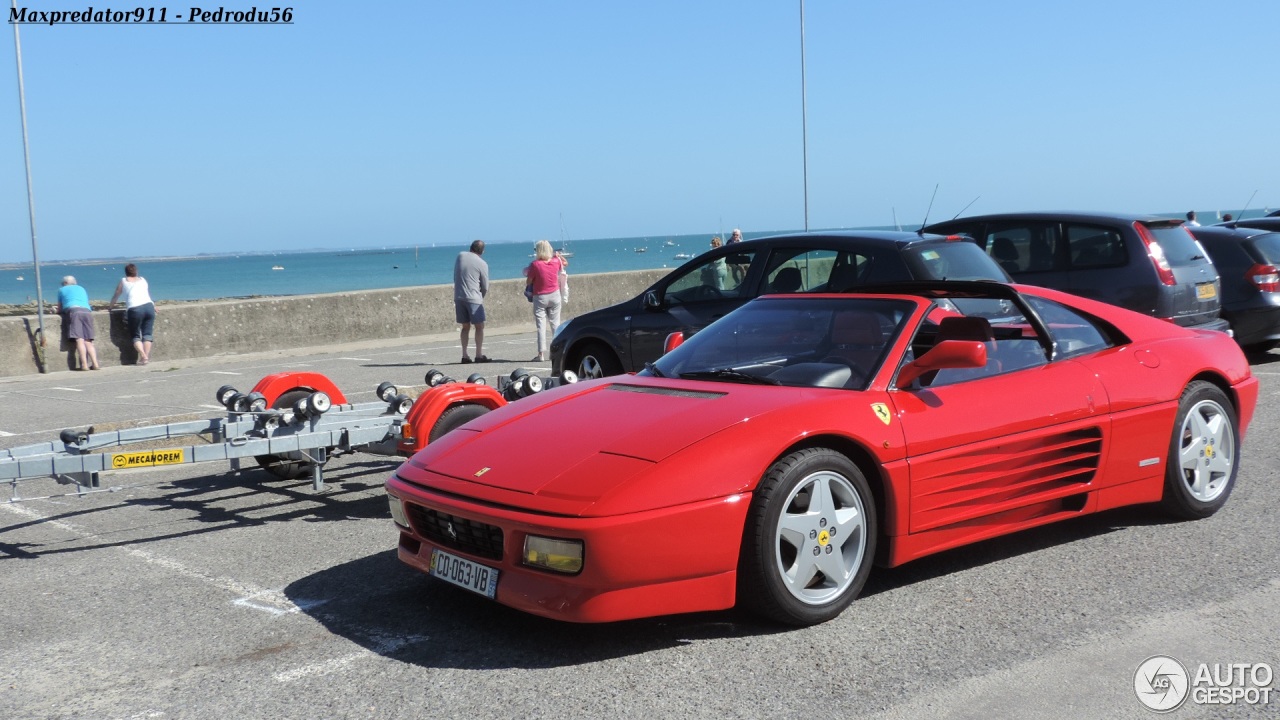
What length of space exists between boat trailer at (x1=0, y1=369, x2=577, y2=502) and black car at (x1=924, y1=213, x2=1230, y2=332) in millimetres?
5519

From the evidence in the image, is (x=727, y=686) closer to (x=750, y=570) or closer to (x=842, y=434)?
(x=750, y=570)

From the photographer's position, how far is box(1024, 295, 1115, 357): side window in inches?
214

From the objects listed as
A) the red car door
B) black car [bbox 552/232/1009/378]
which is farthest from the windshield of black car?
the red car door

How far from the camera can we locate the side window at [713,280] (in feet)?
31.8

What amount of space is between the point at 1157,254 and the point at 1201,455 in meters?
5.16

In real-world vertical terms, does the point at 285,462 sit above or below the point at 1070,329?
below

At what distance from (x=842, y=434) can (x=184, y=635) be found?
256cm

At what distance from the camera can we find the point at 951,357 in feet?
15.2

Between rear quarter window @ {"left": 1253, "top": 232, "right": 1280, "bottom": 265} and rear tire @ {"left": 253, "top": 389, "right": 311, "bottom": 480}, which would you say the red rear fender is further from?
rear quarter window @ {"left": 1253, "top": 232, "right": 1280, "bottom": 265}

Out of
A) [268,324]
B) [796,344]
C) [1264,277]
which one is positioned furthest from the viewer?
[268,324]

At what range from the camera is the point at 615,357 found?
10.1 meters

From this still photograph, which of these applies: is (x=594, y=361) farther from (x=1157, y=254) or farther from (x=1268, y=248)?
(x=1268, y=248)

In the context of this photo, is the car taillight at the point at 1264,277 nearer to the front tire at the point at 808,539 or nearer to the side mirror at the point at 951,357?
the side mirror at the point at 951,357

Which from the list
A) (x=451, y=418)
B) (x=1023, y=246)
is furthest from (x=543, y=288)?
(x=451, y=418)
